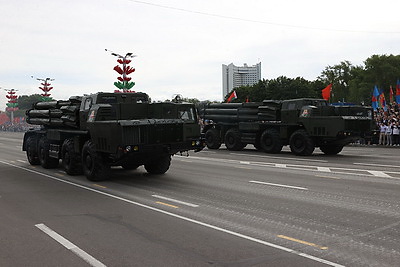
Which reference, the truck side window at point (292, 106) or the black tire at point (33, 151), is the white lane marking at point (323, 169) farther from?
the black tire at point (33, 151)

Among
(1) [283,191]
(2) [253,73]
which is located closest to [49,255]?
(1) [283,191]

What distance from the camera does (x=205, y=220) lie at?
720 centimetres

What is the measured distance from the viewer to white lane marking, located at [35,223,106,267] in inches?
205

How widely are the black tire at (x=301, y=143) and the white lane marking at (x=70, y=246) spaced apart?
14.1 metres

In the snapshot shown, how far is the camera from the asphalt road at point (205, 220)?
5.34m

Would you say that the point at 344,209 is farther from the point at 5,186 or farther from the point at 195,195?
the point at 5,186

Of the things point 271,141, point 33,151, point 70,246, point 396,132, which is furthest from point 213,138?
point 70,246

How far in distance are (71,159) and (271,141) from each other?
36.2 feet

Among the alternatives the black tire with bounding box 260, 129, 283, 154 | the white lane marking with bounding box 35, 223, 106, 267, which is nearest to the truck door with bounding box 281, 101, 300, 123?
the black tire with bounding box 260, 129, 283, 154

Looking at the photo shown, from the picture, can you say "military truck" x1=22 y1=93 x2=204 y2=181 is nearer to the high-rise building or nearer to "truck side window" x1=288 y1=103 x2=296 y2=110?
"truck side window" x1=288 y1=103 x2=296 y2=110

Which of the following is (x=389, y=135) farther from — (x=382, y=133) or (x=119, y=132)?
(x=119, y=132)

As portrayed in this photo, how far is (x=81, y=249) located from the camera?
18.8 ft

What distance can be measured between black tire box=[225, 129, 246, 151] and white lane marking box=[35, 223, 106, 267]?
16.9m

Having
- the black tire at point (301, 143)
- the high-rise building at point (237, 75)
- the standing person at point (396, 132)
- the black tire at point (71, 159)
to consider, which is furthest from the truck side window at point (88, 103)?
the high-rise building at point (237, 75)
